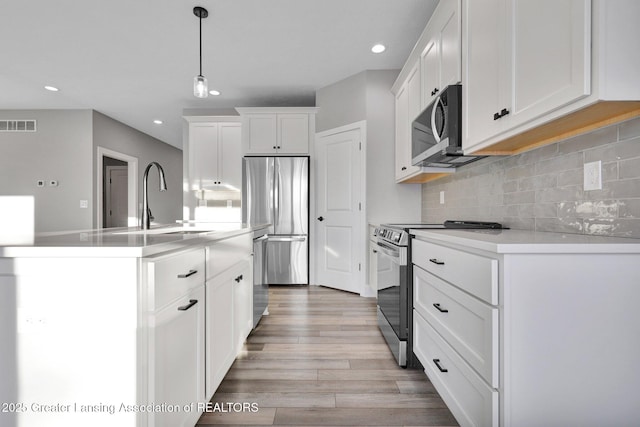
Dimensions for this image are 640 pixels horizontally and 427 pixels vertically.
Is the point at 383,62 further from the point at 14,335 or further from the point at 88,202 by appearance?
the point at 88,202

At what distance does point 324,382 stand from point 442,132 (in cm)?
174

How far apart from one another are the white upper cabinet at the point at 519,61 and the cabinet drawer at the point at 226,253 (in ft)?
4.99

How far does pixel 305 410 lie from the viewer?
1507 mm

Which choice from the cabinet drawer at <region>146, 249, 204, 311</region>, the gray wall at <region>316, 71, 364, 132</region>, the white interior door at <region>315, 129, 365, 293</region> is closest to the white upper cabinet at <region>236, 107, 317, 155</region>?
the gray wall at <region>316, 71, 364, 132</region>

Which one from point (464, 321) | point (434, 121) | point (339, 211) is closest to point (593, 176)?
point (464, 321)

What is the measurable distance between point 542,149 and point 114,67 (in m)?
4.50

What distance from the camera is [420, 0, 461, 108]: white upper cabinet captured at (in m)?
1.96

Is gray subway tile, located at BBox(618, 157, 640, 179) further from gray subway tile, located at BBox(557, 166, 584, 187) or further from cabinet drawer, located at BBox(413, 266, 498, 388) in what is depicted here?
cabinet drawer, located at BBox(413, 266, 498, 388)

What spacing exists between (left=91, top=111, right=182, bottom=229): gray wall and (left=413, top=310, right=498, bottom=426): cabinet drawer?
589cm

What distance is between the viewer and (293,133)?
4.36m

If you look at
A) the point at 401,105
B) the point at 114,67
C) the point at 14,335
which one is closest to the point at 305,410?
the point at 14,335

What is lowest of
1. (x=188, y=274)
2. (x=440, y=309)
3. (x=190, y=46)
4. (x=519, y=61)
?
(x=440, y=309)

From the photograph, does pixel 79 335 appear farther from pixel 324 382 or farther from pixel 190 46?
pixel 190 46

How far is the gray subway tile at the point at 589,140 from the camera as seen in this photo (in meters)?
1.21
